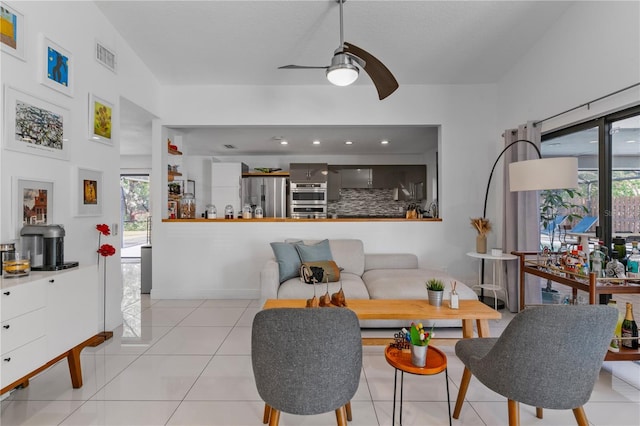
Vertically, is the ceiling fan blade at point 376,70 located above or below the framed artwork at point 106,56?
below

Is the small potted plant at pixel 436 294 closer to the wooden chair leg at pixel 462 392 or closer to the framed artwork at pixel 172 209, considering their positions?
the wooden chair leg at pixel 462 392

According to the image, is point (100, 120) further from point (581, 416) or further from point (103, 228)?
point (581, 416)

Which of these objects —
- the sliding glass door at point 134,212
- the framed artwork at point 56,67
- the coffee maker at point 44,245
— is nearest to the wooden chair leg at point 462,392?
the coffee maker at point 44,245

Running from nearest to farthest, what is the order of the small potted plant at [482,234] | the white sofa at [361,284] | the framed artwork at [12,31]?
1. the framed artwork at [12,31]
2. the white sofa at [361,284]
3. the small potted plant at [482,234]

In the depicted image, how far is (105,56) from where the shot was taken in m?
3.12

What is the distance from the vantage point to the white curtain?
3.39 metres

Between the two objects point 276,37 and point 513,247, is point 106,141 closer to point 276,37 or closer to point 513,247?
point 276,37

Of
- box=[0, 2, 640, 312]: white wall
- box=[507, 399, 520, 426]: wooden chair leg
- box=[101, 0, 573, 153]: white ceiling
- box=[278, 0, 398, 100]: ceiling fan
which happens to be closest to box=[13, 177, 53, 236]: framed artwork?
box=[101, 0, 573, 153]: white ceiling

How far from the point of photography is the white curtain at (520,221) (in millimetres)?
3389

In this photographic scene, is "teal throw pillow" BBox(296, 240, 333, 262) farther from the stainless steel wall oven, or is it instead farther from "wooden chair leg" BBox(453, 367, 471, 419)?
the stainless steel wall oven

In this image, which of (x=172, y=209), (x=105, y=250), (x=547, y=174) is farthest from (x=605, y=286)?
(x=172, y=209)

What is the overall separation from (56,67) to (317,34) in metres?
2.31

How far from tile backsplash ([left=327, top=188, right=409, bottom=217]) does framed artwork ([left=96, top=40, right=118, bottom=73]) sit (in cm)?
503

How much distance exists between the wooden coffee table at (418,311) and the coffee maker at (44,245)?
149 centimetres
